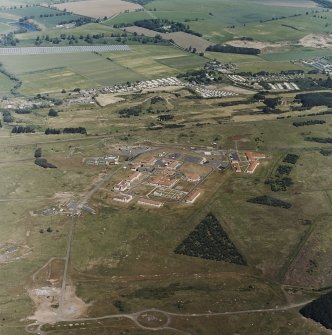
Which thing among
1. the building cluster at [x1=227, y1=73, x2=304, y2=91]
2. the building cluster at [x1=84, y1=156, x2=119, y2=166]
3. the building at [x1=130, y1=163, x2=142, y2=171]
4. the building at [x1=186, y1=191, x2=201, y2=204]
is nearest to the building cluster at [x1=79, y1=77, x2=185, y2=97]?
the building cluster at [x1=227, y1=73, x2=304, y2=91]

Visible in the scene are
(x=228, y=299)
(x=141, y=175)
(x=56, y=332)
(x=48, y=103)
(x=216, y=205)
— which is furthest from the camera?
(x=48, y=103)

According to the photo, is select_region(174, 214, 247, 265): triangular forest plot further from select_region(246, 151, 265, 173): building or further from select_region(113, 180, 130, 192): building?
select_region(246, 151, 265, 173): building

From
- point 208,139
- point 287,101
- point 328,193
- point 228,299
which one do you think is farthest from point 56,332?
point 287,101

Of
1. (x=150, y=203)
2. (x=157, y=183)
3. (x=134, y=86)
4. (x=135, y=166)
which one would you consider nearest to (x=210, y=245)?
(x=150, y=203)

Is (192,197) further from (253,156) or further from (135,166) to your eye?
(253,156)

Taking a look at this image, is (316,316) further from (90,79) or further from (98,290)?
(90,79)

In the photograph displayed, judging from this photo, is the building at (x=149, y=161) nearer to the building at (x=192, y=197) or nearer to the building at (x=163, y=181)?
the building at (x=163, y=181)
